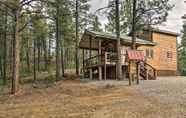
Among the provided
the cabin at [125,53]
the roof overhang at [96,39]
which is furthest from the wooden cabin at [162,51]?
the roof overhang at [96,39]

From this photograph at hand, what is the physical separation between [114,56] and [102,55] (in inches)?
44.4

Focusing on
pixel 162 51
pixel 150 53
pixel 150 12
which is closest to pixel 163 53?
pixel 162 51

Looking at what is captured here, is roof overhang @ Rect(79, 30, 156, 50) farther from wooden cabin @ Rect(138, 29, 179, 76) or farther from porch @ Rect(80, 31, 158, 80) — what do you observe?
wooden cabin @ Rect(138, 29, 179, 76)

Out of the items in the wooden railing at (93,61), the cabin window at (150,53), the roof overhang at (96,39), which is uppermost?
the roof overhang at (96,39)

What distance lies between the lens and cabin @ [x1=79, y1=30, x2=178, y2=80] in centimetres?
2467

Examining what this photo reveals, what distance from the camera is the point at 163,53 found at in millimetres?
33656

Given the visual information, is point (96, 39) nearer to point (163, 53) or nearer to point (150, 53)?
point (150, 53)

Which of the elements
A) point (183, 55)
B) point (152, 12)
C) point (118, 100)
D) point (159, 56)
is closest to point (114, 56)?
point (152, 12)

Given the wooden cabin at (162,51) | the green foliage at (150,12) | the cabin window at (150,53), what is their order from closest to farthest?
1. the green foliage at (150,12)
2. the cabin window at (150,53)
3. the wooden cabin at (162,51)

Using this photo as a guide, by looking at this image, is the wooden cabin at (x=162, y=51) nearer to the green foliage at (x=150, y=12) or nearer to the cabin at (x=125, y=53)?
the cabin at (x=125, y=53)

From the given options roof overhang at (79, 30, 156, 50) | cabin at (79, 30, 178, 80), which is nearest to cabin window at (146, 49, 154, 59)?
cabin at (79, 30, 178, 80)

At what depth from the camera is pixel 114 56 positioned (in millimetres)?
24766

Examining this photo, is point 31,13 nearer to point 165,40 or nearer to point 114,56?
point 114,56

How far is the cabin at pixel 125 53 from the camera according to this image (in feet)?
80.9
